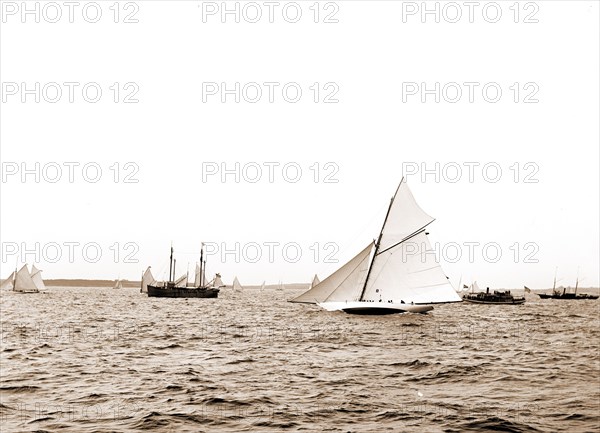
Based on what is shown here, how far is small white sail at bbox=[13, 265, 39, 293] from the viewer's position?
140250 millimetres

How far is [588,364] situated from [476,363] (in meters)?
5.14

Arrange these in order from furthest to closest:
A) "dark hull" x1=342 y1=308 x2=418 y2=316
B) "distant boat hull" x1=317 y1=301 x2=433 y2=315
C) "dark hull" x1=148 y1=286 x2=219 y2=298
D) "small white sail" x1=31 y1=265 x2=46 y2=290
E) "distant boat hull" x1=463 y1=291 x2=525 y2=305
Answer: "small white sail" x1=31 y1=265 x2=46 y2=290 → "dark hull" x1=148 y1=286 x2=219 y2=298 → "distant boat hull" x1=463 y1=291 x2=525 y2=305 → "dark hull" x1=342 y1=308 x2=418 y2=316 → "distant boat hull" x1=317 y1=301 x2=433 y2=315

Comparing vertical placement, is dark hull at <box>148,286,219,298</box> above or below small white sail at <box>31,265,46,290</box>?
below

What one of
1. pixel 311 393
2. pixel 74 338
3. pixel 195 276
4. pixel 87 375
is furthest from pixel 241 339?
pixel 195 276

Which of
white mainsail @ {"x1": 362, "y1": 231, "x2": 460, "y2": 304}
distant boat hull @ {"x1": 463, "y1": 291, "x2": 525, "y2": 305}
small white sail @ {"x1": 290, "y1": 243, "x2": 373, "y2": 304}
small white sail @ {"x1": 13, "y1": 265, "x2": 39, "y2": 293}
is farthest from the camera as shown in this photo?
small white sail @ {"x1": 13, "y1": 265, "x2": 39, "y2": 293}

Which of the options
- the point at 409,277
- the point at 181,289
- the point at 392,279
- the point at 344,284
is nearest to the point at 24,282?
the point at 181,289

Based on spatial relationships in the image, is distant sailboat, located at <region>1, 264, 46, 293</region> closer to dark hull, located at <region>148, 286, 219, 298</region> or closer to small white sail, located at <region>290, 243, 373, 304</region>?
dark hull, located at <region>148, 286, 219, 298</region>

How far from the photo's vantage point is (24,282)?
143m

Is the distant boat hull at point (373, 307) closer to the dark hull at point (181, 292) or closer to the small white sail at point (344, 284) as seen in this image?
the small white sail at point (344, 284)

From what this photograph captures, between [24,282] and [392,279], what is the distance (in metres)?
118

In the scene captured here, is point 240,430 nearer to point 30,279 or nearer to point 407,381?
point 407,381

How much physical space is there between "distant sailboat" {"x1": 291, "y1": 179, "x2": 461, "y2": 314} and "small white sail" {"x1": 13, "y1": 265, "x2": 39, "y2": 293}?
111 m

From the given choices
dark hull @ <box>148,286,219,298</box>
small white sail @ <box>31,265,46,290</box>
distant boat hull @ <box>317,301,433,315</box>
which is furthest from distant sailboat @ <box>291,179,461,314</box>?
small white sail @ <box>31,265,46,290</box>

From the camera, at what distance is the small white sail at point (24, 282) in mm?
140250
